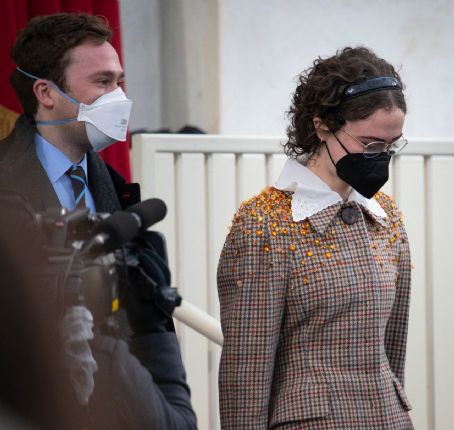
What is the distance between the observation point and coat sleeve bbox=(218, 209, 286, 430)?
81.7 inches

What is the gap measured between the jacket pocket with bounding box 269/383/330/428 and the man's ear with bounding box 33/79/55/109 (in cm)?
75

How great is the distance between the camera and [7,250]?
3.59 ft

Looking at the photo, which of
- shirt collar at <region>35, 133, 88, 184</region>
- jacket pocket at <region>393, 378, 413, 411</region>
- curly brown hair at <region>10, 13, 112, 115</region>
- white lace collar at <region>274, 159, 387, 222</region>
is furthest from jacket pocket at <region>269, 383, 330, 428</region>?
curly brown hair at <region>10, 13, 112, 115</region>

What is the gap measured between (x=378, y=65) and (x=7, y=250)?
129 centimetres

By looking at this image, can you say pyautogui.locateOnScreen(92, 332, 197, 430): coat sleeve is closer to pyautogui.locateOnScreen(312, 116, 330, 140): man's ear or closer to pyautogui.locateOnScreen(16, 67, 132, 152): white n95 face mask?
pyautogui.locateOnScreen(16, 67, 132, 152): white n95 face mask

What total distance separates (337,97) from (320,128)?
8 cm

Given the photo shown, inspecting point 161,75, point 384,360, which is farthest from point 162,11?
point 384,360

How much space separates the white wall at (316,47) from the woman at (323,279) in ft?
6.85

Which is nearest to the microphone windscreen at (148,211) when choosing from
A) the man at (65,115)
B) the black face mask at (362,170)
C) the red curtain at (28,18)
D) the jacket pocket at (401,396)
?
the man at (65,115)

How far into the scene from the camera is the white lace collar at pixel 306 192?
2156mm

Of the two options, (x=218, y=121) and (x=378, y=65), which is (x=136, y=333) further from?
(x=218, y=121)

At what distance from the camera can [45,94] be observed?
1.84 metres

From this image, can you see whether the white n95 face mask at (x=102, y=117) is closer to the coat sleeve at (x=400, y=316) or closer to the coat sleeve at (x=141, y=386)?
the coat sleeve at (x=141, y=386)

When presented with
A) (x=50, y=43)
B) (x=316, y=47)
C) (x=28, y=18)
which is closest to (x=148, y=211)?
(x=50, y=43)
